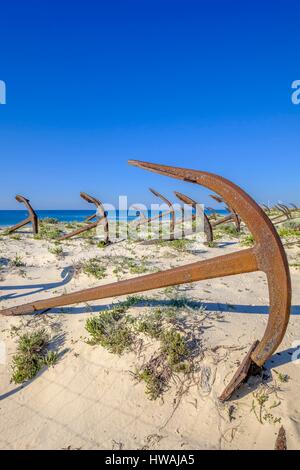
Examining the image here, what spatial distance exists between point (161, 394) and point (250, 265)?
1.39m

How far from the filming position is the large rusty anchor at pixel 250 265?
1.73m

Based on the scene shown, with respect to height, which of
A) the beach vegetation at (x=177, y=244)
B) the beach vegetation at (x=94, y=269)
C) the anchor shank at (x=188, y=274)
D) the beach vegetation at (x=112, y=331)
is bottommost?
the beach vegetation at (x=112, y=331)

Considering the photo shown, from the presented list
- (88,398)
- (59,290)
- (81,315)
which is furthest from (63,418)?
(59,290)

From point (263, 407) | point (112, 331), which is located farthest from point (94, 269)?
point (263, 407)

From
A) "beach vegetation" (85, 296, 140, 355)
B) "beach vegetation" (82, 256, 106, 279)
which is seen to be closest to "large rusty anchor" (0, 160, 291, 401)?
"beach vegetation" (85, 296, 140, 355)

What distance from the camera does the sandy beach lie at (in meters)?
2.11

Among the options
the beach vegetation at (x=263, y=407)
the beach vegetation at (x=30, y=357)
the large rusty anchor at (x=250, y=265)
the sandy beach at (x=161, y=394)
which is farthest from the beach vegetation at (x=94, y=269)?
the beach vegetation at (x=263, y=407)

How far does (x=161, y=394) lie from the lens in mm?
2393

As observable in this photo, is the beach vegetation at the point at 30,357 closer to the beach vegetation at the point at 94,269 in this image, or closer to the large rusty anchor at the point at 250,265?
the large rusty anchor at the point at 250,265

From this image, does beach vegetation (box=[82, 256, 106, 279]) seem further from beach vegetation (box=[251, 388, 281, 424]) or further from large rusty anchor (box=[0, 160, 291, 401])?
beach vegetation (box=[251, 388, 281, 424])

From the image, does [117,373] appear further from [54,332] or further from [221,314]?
[221,314]

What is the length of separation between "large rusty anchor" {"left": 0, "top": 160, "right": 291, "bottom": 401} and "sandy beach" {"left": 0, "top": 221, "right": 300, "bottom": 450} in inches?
10.5

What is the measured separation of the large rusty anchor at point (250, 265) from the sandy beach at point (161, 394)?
0.27 meters

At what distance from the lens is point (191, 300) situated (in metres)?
3.72
